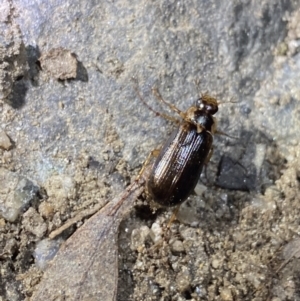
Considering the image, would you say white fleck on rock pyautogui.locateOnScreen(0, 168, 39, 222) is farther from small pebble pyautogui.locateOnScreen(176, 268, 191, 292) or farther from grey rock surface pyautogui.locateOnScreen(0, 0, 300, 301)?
small pebble pyautogui.locateOnScreen(176, 268, 191, 292)

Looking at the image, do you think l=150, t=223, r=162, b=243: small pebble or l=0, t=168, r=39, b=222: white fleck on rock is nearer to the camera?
l=0, t=168, r=39, b=222: white fleck on rock

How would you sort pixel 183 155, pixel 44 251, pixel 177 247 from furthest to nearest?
pixel 183 155
pixel 177 247
pixel 44 251

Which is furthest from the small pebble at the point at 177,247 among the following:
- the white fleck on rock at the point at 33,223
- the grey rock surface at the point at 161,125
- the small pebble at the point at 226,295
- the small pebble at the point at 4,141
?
the small pebble at the point at 4,141

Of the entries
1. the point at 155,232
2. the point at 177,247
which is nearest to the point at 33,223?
the point at 155,232

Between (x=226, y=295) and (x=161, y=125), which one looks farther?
Answer: (x=161, y=125)

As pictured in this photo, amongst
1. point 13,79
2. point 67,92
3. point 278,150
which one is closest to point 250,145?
point 278,150

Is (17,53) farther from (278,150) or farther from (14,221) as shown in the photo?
(278,150)

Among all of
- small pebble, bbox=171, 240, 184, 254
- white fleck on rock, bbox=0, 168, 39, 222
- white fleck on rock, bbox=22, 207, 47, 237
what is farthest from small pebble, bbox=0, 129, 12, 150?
small pebble, bbox=171, 240, 184, 254

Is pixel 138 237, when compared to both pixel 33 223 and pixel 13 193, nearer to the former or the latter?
pixel 33 223
